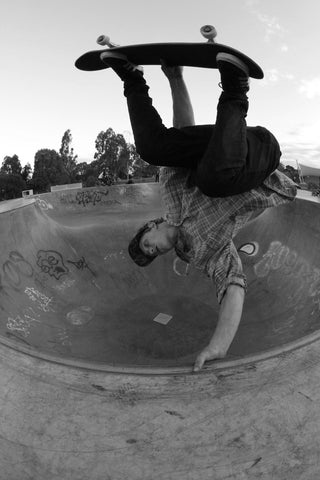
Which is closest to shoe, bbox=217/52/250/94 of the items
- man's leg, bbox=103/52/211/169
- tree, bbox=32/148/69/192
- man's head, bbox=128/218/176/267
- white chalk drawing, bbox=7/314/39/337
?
man's leg, bbox=103/52/211/169

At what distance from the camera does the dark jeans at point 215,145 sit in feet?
8.23

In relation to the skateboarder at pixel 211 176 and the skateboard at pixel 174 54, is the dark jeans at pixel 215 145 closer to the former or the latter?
the skateboarder at pixel 211 176

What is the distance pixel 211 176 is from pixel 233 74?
2.41ft

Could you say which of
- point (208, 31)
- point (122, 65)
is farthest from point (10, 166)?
point (208, 31)

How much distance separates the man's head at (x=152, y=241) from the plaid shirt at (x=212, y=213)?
109mm

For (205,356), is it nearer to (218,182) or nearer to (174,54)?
(218,182)

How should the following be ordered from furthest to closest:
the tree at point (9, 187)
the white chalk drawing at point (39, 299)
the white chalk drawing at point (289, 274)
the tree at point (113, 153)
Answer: the tree at point (113, 153), the tree at point (9, 187), the white chalk drawing at point (39, 299), the white chalk drawing at point (289, 274)

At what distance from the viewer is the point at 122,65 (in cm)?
304

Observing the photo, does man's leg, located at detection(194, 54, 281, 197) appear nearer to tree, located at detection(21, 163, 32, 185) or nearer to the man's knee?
the man's knee

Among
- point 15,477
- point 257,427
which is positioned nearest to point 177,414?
point 257,427

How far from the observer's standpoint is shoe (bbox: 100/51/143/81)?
296cm

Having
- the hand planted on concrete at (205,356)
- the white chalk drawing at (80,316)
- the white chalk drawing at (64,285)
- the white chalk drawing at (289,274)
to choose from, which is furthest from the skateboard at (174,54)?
the white chalk drawing at (64,285)

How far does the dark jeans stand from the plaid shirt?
19.9 inches

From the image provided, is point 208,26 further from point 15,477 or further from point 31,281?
point 31,281
